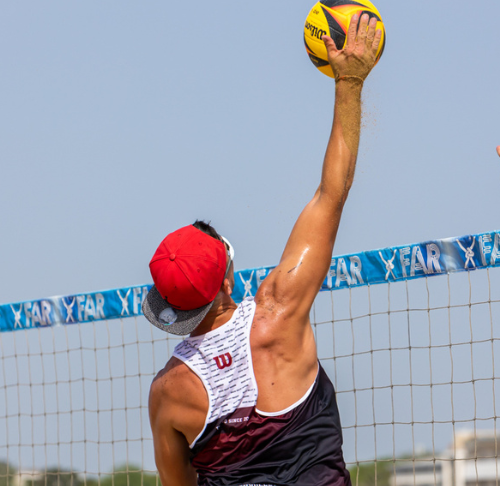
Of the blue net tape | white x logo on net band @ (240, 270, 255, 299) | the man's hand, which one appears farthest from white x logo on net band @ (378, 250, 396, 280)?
the man's hand

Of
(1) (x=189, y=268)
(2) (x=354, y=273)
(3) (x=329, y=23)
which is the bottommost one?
(1) (x=189, y=268)

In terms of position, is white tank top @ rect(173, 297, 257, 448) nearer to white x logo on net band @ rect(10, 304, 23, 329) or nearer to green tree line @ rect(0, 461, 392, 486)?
green tree line @ rect(0, 461, 392, 486)

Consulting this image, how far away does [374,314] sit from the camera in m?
4.59

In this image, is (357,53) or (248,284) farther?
(248,284)

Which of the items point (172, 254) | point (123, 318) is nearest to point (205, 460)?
point (172, 254)

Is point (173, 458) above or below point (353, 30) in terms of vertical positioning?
below

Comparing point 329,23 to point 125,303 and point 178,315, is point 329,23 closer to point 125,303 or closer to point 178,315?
point 178,315

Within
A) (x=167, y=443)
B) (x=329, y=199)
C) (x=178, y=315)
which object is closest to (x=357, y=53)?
(x=329, y=199)

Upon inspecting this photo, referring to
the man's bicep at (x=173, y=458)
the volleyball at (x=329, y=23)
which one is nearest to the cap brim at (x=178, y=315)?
the man's bicep at (x=173, y=458)

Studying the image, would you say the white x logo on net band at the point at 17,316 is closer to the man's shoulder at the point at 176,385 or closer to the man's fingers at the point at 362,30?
the man's shoulder at the point at 176,385

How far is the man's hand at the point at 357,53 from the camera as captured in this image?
2.44 meters

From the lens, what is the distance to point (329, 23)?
303cm

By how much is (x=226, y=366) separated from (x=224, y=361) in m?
0.01

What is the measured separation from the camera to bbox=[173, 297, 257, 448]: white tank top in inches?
85.7
